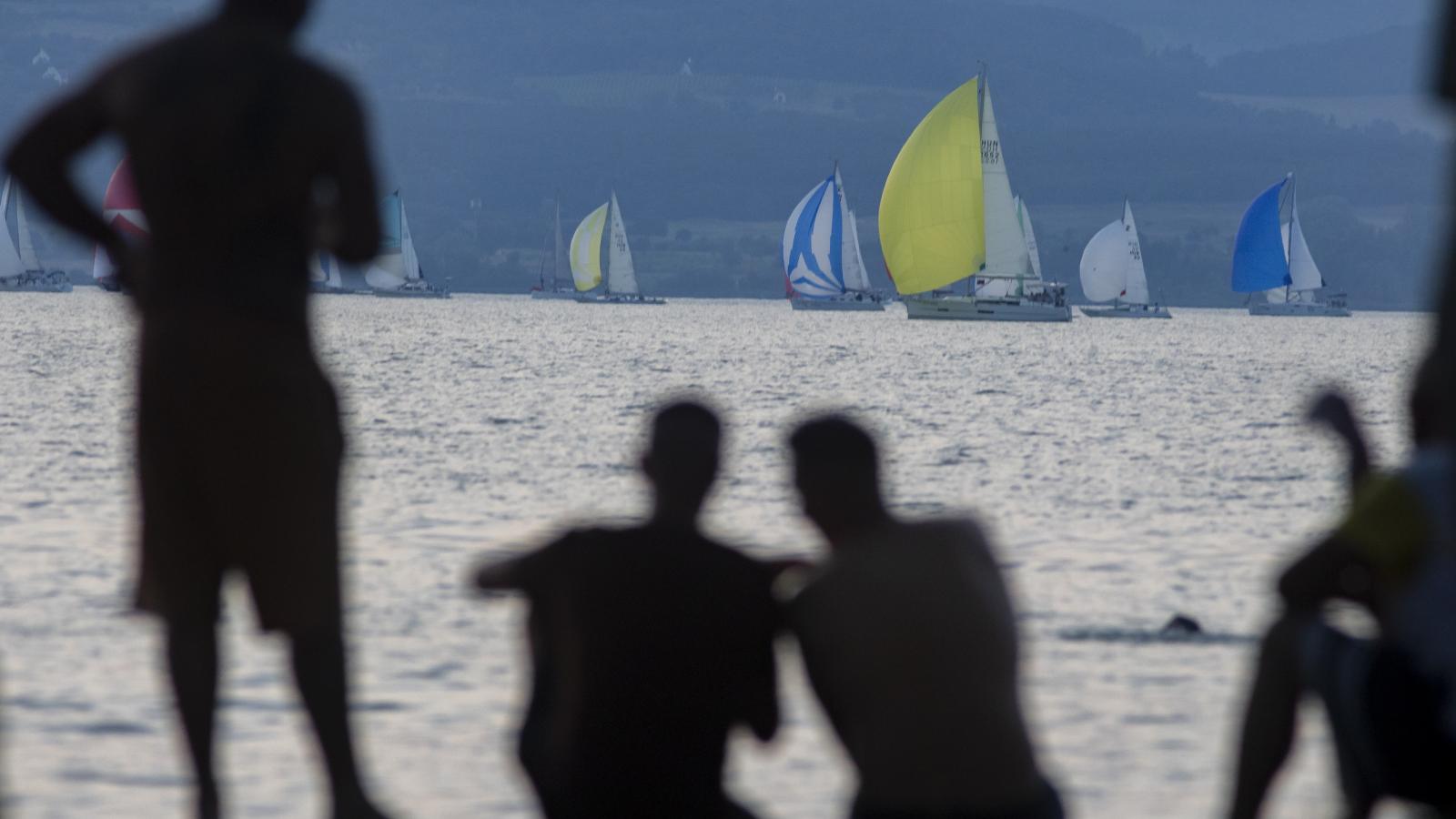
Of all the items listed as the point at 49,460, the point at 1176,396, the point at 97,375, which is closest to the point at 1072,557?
the point at 49,460

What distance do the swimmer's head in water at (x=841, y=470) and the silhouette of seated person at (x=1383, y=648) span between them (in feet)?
2.48

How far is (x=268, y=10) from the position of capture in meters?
3.95

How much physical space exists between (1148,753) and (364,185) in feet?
9.54

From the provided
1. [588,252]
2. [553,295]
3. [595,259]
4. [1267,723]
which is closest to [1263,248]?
[595,259]

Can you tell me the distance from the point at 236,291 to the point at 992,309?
2689 inches

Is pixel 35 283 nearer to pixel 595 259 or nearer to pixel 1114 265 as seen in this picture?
pixel 595 259

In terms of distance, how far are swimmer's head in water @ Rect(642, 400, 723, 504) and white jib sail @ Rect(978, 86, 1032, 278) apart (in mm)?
54444

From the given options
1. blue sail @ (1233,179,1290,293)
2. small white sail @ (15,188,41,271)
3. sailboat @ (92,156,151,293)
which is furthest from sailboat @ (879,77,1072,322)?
small white sail @ (15,188,41,271)

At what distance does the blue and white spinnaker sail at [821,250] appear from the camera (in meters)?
87.6

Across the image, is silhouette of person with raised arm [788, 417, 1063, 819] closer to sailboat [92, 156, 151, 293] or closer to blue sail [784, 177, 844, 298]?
sailboat [92, 156, 151, 293]

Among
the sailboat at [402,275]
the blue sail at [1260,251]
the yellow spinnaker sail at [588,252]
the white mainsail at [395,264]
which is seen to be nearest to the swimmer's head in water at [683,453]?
A: the white mainsail at [395,264]

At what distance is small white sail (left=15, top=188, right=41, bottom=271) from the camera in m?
99.6

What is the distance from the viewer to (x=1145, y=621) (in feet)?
29.1

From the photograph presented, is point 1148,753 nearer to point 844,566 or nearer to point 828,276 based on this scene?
point 844,566
